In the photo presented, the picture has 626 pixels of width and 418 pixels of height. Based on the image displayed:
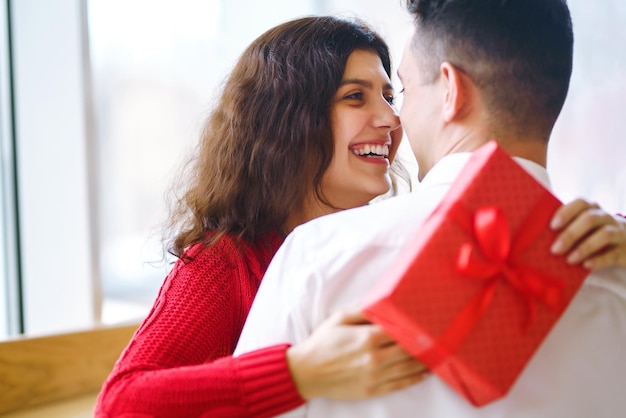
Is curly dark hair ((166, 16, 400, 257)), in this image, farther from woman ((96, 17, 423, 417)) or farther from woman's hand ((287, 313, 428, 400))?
woman's hand ((287, 313, 428, 400))

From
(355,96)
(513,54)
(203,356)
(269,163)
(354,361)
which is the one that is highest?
(513,54)

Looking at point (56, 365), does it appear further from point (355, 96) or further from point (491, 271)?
point (491, 271)

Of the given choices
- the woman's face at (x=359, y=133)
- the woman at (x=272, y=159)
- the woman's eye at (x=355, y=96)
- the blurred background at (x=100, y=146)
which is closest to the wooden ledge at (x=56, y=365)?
the blurred background at (x=100, y=146)

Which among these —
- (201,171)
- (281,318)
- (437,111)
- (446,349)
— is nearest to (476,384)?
(446,349)

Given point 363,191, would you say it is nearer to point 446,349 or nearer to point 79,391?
point 446,349

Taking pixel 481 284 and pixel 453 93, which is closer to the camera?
pixel 481 284

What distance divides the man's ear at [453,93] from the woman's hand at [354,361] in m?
0.30

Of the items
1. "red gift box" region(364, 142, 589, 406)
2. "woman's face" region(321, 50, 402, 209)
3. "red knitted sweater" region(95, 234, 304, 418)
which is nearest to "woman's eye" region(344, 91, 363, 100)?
"woman's face" region(321, 50, 402, 209)

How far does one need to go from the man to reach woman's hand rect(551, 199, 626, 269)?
4 centimetres

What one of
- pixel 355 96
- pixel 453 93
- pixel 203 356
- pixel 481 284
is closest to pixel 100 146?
pixel 355 96

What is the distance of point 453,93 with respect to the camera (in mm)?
882

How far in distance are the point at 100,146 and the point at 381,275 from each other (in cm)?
148

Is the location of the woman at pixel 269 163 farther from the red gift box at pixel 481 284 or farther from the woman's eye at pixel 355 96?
the red gift box at pixel 481 284

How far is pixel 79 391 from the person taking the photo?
1.86 metres
